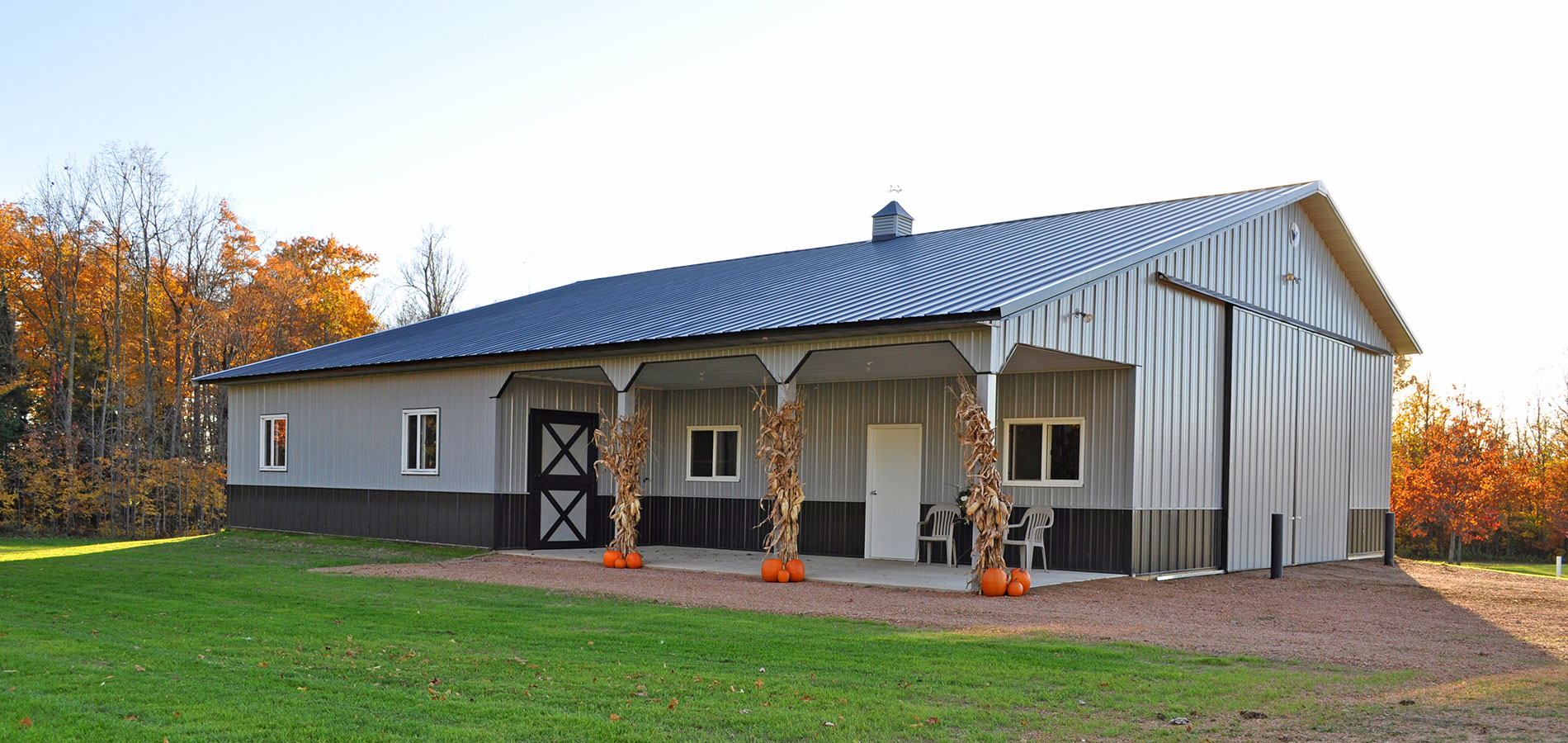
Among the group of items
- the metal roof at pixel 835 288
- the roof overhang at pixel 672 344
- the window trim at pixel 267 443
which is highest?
the metal roof at pixel 835 288

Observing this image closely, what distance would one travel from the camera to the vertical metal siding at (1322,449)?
16.8 metres

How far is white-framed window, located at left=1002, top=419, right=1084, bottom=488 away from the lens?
14492mm

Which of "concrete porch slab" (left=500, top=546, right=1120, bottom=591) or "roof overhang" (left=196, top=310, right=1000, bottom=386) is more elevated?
"roof overhang" (left=196, top=310, right=1000, bottom=386)

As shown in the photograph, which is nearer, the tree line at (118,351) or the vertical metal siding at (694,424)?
the vertical metal siding at (694,424)

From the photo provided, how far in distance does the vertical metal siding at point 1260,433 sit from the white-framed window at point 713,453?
6893mm

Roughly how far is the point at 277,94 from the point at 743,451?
9.90 m

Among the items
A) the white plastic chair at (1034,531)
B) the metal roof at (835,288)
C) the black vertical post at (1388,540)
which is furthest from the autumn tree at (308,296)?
the black vertical post at (1388,540)

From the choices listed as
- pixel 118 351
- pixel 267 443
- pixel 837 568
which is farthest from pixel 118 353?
pixel 837 568

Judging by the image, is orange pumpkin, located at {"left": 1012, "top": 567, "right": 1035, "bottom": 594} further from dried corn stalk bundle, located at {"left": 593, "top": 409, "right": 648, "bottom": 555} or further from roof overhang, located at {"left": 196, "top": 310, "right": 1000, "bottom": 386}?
dried corn stalk bundle, located at {"left": 593, "top": 409, "right": 648, "bottom": 555}

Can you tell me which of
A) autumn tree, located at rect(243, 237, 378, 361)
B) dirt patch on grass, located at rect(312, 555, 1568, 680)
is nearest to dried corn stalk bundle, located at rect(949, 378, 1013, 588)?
dirt patch on grass, located at rect(312, 555, 1568, 680)

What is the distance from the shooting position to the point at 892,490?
16.2 metres

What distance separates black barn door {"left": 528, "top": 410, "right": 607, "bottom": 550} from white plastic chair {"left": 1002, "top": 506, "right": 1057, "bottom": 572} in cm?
650

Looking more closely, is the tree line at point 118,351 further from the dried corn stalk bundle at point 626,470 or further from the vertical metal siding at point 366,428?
the dried corn stalk bundle at point 626,470

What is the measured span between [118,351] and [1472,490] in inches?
1198
